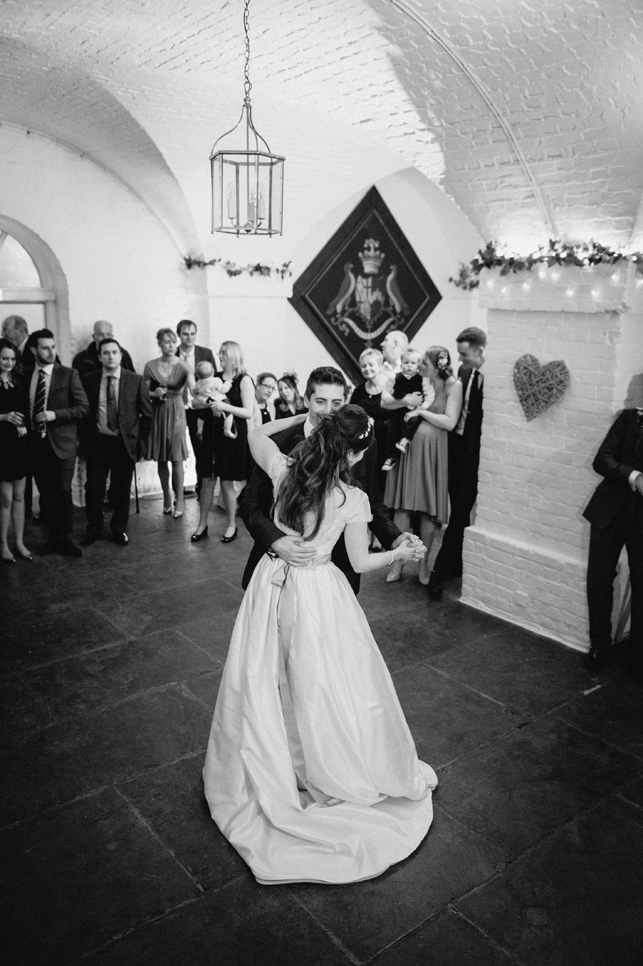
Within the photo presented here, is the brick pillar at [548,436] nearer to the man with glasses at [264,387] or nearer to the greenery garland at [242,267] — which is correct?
the man with glasses at [264,387]

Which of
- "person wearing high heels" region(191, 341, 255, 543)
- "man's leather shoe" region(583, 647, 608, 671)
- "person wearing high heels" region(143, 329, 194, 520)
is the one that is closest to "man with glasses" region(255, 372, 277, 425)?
"person wearing high heels" region(191, 341, 255, 543)

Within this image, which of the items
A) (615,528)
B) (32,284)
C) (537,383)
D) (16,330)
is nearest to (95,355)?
(16,330)

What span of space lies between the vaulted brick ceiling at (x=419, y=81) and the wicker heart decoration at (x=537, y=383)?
800 mm

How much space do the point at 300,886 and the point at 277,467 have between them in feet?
5.19

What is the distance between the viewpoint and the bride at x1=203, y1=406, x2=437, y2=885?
125 inches

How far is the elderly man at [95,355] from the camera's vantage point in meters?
7.98

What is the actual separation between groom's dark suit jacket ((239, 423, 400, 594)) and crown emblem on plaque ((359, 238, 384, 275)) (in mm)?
7381

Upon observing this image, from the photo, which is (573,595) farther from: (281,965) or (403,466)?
(281,965)

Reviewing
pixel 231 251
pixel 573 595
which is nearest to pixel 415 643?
pixel 573 595

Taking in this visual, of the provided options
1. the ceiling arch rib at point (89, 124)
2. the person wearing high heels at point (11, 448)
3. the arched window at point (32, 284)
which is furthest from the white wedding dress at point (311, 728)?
the arched window at point (32, 284)

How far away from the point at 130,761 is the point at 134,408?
3695mm

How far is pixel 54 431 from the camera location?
659 centimetres

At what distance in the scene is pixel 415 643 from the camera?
5273 mm

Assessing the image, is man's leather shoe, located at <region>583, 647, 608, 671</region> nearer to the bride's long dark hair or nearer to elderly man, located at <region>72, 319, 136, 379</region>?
the bride's long dark hair
